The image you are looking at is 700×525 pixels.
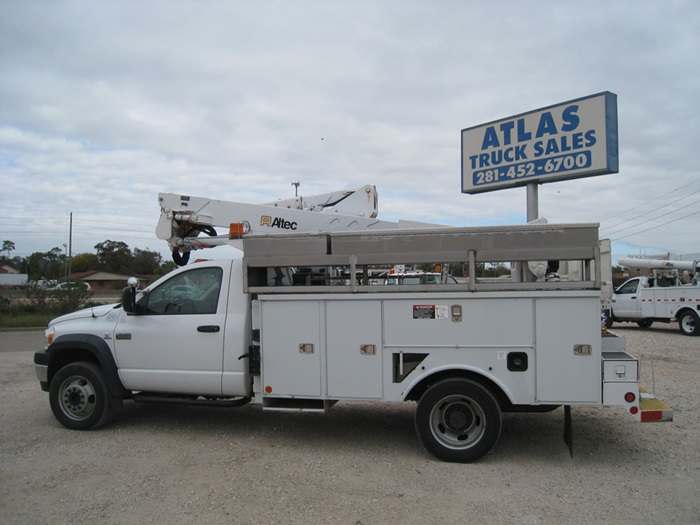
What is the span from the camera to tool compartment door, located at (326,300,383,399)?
5418 millimetres

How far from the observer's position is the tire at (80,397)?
249 inches

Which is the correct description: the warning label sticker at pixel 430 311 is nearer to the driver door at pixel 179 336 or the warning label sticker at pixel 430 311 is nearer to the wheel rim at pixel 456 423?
the wheel rim at pixel 456 423

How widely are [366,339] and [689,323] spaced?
1521cm

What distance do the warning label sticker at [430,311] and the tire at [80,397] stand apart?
12.5 ft

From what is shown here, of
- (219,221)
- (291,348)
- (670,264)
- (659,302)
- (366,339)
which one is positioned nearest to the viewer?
(366,339)

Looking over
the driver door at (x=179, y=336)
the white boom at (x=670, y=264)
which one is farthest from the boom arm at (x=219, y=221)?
the white boom at (x=670, y=264)

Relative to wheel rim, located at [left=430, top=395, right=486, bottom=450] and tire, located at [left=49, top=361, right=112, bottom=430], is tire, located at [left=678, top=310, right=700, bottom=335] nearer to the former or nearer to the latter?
wheel rim, located at [left=430, top=395, right=486, bottom=450]

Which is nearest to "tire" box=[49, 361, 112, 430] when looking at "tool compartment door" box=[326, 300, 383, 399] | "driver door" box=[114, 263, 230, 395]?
"driver door" box=[114, 263, 230, 395]

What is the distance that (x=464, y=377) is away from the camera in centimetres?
528

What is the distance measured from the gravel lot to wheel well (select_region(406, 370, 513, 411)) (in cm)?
58

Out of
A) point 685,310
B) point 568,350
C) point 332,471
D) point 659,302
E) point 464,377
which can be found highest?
point 659,302

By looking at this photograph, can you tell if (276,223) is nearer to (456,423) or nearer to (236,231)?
(236,231)

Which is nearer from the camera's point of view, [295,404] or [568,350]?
[568,350]

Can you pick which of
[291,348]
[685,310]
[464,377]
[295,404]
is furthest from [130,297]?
[685,310]
